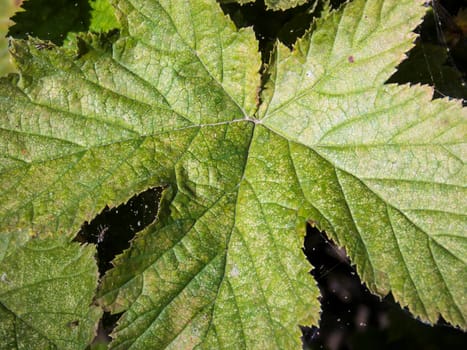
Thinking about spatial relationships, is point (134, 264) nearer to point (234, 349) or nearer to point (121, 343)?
point (121, 343)

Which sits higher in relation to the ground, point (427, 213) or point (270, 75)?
point (270, 75)

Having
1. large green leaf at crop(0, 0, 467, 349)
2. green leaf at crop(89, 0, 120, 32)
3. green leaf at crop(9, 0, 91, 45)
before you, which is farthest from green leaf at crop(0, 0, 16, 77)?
large green leaf at crop(0, 0, 467, 349)

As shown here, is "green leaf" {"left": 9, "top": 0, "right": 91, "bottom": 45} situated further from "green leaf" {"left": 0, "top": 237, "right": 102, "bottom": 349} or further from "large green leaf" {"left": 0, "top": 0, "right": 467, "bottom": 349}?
"green leaf" {"left": 0, "top": 237, "right": 102, "bottom": 349}

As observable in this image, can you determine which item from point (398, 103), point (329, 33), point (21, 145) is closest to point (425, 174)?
point (398, 103)

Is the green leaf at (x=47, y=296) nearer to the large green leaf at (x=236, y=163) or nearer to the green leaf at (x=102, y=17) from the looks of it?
the large green leaf at (x=236, y=163)

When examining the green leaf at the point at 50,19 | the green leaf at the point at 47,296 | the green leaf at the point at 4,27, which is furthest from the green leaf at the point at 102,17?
the green leaf at the point at 47,296

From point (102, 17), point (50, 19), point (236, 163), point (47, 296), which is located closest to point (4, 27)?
point (50, 19)
